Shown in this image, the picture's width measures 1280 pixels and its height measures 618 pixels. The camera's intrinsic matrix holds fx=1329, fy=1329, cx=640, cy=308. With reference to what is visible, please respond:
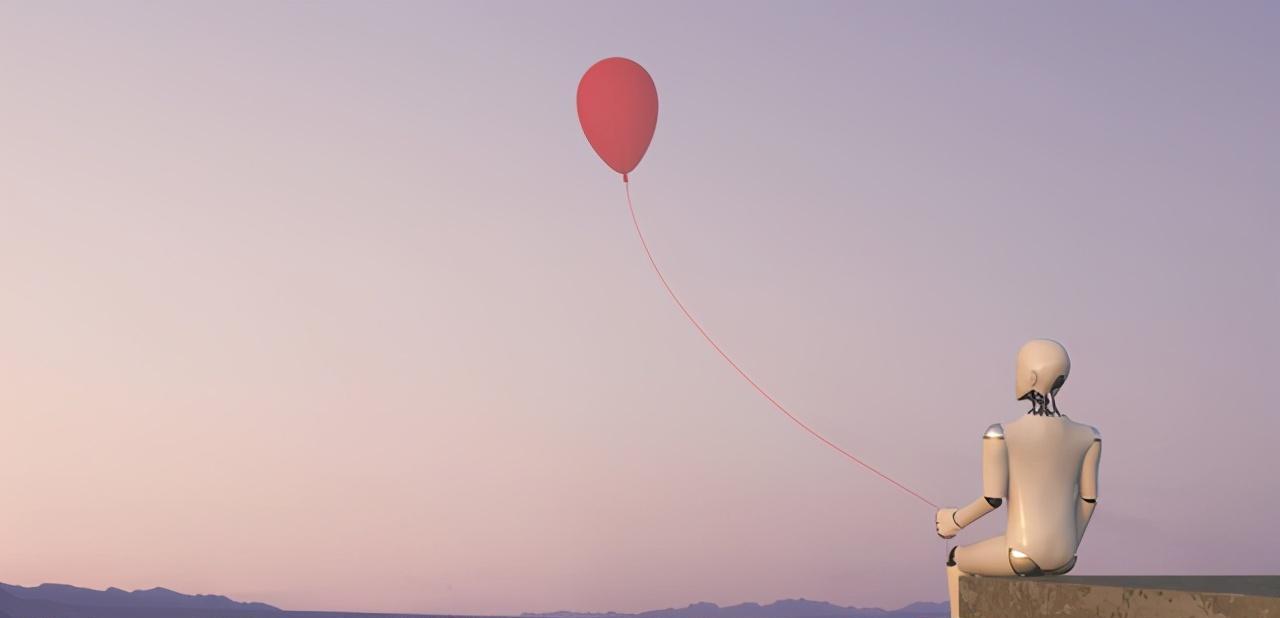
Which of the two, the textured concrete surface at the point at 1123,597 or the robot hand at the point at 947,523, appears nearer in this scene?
the textured concrete surface at the point at 1123,597

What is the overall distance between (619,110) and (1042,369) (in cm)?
957

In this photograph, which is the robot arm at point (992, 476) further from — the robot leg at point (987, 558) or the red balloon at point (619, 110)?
the red balloon at point (619, 110)

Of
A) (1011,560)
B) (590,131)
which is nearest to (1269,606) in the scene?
(1011,560)

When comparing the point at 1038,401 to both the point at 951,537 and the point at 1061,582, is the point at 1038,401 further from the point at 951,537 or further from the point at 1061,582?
the point at 1061,582

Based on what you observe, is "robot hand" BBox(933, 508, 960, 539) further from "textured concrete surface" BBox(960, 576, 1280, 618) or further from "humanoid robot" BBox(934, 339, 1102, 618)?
"textured concrete surface" BBox(960, 576, 1280, 618)

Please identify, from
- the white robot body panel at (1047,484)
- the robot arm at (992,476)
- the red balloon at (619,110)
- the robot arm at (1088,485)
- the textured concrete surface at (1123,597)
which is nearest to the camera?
the textured concrete surface at (1123,597)

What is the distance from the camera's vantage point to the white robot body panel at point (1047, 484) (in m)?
9.86

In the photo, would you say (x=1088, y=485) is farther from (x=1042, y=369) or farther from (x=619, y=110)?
(x=619, y=110)

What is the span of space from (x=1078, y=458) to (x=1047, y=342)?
91 cm

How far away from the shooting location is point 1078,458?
1012cm

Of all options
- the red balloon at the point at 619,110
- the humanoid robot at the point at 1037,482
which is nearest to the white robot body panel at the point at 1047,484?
the humanoid robot at the point at 1037,482

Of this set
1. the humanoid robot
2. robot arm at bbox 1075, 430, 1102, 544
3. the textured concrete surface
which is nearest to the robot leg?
the humanoid robot

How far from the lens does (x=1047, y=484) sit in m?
9.96

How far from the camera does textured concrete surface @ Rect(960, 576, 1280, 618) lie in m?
6.28
